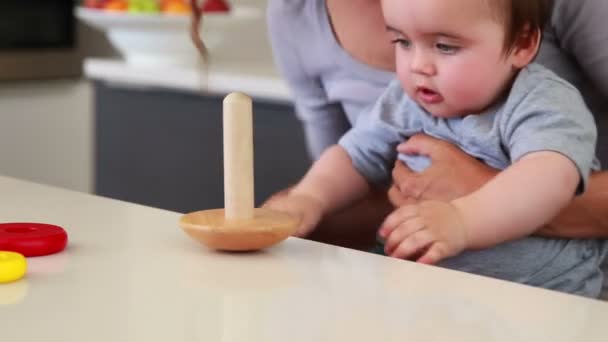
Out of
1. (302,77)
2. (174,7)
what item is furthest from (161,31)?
(302,77)

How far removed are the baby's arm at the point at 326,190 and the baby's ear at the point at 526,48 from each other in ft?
0.76

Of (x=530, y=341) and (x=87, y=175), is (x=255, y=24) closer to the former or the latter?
(x=87, y=175)

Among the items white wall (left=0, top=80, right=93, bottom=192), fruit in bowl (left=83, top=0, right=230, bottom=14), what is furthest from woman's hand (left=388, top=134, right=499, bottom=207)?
white wall (left=0, top=80, right=93, bottom=192)

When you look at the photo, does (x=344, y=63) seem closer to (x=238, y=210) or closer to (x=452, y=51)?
(x=452, y=51)

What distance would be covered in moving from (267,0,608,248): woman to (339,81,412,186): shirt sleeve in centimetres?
3

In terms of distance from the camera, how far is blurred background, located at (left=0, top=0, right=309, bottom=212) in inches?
90.3

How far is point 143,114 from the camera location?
259 cm

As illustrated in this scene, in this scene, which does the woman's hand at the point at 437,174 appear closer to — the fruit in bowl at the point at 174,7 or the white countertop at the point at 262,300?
the white countertop at the point at 262,300

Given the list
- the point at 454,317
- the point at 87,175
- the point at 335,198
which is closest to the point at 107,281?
the point at 454,317

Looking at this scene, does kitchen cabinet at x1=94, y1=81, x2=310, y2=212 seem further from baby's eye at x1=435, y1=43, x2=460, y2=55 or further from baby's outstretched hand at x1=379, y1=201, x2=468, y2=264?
baby's outstretched hand at x1=379, y1=201, x2=468, y2=264

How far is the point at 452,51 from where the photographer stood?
977 mm

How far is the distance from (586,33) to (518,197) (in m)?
0.26

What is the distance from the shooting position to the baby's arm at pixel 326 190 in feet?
3.38

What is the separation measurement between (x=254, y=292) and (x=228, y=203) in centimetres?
12
